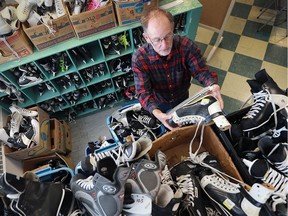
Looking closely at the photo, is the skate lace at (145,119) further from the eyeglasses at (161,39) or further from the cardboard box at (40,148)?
Answer: the cardboard box at (40,148)

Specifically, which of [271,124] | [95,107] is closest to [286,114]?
[271,124]

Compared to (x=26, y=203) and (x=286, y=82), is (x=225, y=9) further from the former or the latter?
(x=26, y=203)

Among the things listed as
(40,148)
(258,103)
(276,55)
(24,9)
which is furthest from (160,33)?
(276,55)

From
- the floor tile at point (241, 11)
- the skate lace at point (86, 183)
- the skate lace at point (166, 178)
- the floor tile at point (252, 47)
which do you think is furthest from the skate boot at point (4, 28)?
the floor tile at point (241, 11)

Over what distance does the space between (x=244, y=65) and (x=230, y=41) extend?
0.34 meters

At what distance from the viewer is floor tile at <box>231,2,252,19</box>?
2.45m

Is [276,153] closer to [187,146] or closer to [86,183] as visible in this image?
[187,146]

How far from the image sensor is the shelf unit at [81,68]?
1.38 metres

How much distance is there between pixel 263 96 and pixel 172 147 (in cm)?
49

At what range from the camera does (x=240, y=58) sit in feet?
7.12

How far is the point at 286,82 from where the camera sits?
198 cm

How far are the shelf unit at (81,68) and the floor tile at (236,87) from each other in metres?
0.63

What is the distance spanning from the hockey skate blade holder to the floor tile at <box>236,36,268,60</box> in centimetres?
161

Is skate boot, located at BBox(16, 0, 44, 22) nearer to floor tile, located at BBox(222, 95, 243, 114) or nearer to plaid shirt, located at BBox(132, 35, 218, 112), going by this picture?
plaid shirt, located at BBox(132, 35, 218, 112)
